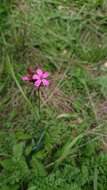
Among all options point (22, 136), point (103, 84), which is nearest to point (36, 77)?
point (22, 136)

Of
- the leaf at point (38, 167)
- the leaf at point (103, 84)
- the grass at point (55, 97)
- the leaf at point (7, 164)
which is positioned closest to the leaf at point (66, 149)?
the grass at point (55, 97)

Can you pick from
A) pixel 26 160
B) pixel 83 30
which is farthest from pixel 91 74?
pixel 26 160

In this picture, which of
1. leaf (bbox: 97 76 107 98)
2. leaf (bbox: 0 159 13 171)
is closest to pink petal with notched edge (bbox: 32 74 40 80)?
leaf (bbox: 0 159 13 171)

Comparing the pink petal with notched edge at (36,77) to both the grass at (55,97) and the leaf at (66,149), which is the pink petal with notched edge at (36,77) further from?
the leaf at (66,149)

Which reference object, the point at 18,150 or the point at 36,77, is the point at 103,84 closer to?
the point at 36,77

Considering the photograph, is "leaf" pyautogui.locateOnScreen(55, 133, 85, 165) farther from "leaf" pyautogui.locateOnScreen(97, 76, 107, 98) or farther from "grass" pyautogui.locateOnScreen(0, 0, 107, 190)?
"leaf" pyautogui.locateOnScreen(97, 76, 107, 98)

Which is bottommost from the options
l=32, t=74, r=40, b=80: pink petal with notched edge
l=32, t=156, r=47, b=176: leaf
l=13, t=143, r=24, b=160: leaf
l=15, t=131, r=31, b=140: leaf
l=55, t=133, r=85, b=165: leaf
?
l=55, t=133, r=85, b=165: leaf

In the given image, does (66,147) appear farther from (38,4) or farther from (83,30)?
(38,4)

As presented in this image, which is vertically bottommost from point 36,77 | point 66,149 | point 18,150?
point 66,149
